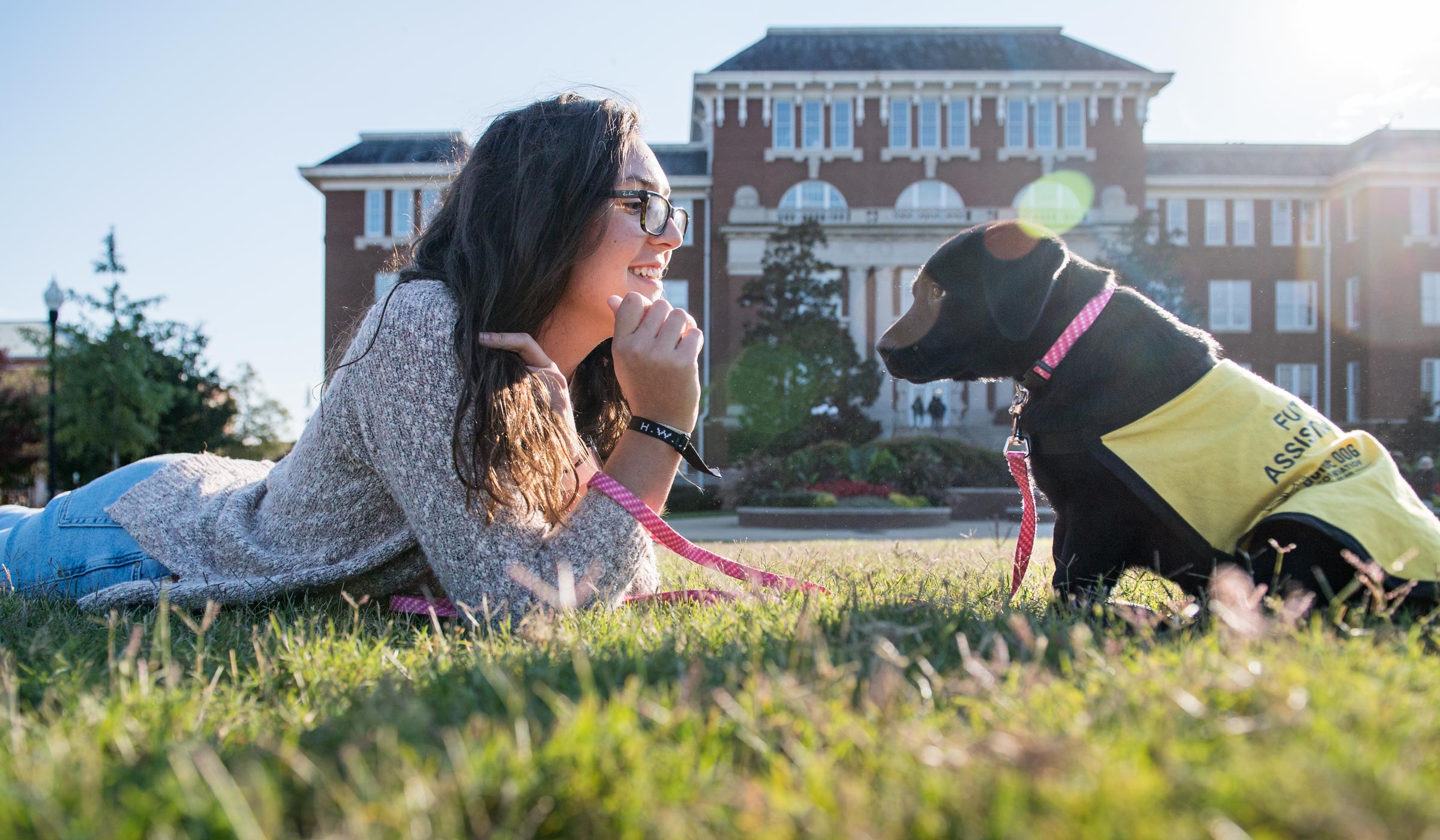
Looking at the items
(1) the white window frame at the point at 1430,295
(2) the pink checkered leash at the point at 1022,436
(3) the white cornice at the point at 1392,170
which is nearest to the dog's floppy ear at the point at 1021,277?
(2) the pink checkered leash at the point at 1022,436

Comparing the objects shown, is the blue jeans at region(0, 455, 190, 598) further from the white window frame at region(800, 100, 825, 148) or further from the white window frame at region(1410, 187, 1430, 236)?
the white window frame at region(1410, 187, 1430, 236)

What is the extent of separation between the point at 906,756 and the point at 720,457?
30111 mm

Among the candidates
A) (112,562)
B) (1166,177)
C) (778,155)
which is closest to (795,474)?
(112,562)

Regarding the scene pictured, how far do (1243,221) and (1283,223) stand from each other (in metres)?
1.61

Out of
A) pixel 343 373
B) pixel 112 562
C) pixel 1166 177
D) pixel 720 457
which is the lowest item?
pixel 720 457

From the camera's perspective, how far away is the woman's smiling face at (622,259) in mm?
2836

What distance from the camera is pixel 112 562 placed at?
9.93ft

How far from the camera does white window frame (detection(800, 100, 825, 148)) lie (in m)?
32.6

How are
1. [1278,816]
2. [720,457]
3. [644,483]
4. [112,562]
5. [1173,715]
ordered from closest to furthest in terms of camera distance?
[1278,816]
[1173,715]
[644,483]
[112,562]
[720,457]

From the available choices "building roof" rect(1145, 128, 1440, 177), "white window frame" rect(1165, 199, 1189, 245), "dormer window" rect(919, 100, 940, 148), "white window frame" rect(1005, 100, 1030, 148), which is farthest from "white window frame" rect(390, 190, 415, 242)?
"white window frame" rect(1165, 199, 1189, 245)

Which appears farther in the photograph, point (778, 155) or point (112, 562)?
point (778, 155)

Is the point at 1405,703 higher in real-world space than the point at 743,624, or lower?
higher

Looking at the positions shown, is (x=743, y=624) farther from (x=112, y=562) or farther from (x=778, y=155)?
(x=778, y=155)

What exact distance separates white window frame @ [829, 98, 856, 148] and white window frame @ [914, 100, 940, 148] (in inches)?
90.8
